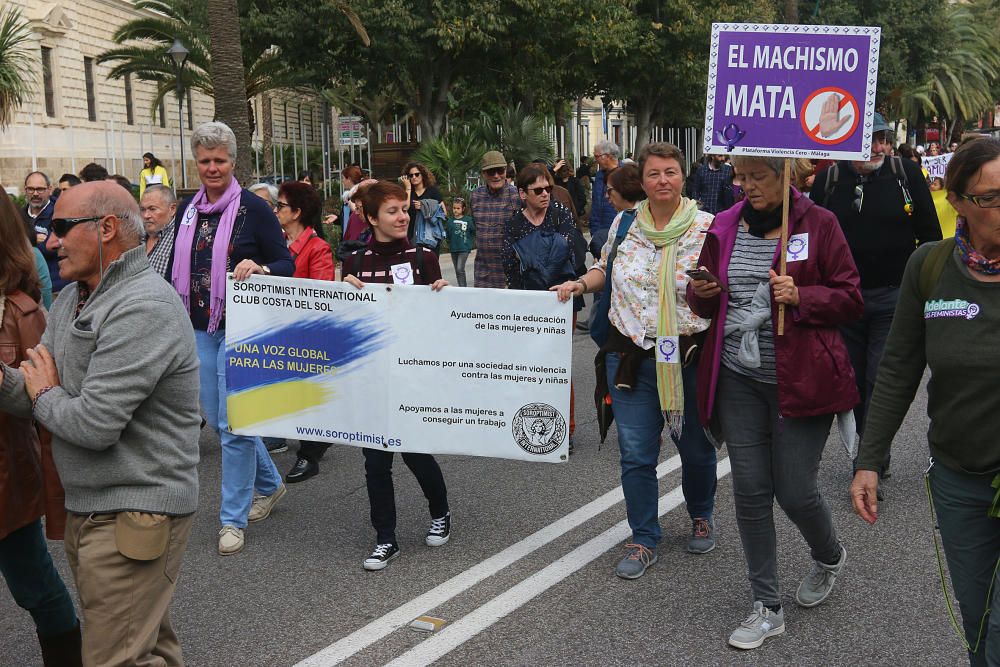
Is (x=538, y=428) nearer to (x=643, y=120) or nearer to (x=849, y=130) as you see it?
(x=849, y=130)

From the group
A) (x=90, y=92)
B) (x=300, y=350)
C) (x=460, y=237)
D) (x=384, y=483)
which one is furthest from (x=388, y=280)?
(x=90, y=92)

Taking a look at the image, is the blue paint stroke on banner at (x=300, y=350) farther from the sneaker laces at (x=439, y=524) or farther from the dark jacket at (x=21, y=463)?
the dark jacket at (x=21, y=463)

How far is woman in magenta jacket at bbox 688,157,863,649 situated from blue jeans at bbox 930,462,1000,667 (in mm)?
1022

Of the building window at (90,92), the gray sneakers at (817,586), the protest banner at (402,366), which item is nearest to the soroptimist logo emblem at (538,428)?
the protest banner at (402,366)

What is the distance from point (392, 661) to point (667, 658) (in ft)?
3.34

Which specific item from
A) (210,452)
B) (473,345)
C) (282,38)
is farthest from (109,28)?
(473,345)

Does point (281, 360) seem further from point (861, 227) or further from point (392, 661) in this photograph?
point (861, 227)

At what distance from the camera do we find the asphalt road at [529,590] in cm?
429

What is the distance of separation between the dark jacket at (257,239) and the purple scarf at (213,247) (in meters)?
0.03

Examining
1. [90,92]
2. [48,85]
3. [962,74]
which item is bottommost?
[90,92]

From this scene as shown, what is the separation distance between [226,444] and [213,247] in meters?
0.99

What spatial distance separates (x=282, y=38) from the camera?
1072 inches

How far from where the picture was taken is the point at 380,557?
17.3 feet

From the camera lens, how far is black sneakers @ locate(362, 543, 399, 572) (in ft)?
17.2
